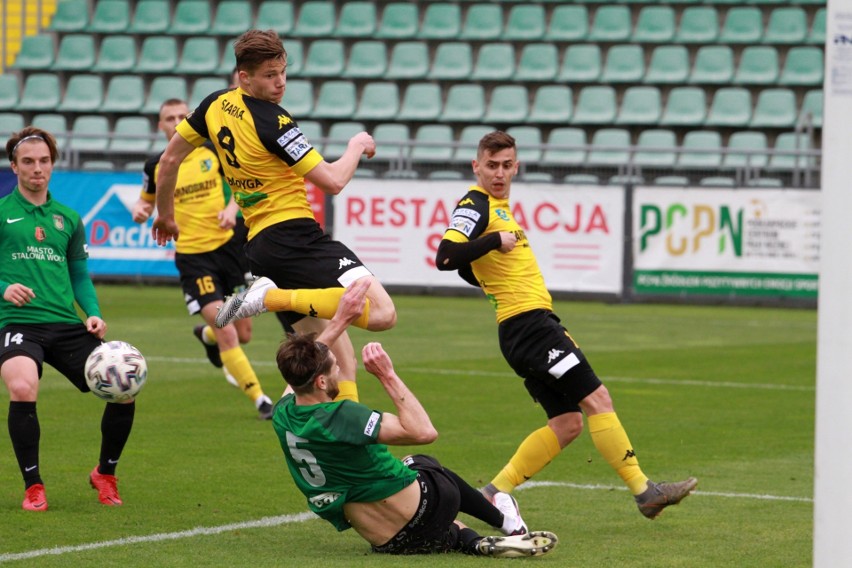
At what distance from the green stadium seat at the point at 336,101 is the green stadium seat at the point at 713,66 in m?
6.18

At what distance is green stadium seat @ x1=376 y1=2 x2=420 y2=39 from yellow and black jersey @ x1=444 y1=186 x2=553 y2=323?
69.4 feet

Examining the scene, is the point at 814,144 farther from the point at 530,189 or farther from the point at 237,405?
the point at 237,405

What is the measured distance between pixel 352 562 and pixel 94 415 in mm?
5348

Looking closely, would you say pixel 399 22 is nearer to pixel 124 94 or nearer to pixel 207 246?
pixel 124 94

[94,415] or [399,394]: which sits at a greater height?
[399,394]

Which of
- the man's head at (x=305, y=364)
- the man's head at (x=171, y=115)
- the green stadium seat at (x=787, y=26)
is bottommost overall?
the man's head at (x=305, y=364)

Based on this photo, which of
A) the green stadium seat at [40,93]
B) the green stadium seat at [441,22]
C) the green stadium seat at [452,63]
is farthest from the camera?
the green stadium seat at [40,93]

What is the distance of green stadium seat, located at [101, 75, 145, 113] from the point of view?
2797 centimetres

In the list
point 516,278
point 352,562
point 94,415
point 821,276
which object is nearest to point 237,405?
point 94,415

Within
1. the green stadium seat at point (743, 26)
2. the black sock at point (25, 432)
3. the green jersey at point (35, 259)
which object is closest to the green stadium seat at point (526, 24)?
the green stadium seat at point (743, 26)

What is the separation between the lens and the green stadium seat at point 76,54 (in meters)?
29.1

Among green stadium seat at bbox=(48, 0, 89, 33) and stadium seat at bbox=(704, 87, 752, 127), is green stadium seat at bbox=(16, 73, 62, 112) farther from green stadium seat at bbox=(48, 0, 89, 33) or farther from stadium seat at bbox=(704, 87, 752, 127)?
stadium seat at bbox=(704, 87, 752, 127)

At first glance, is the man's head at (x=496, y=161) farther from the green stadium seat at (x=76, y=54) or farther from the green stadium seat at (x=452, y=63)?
the green stadium seat at (x=76, y=54)

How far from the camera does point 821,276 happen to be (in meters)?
4.15
